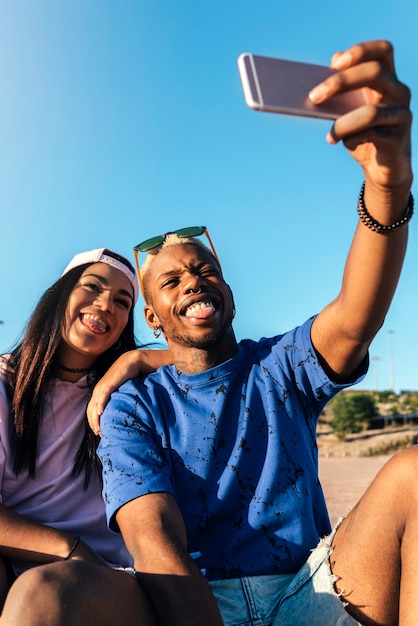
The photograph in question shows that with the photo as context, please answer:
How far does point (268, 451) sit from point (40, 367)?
5.19ft

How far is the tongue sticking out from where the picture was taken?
11.7 feet

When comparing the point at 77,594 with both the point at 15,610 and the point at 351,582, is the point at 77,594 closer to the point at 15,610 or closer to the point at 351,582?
the point at 15,610

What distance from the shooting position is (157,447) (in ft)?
8.26

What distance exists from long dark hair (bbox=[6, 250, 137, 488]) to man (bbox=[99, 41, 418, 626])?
778 mm

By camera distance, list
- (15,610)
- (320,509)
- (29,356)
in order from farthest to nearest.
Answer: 1. (29,356)
2. (320,509)
3. (15,610)

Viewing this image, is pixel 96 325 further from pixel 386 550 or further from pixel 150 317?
pixel 386 550

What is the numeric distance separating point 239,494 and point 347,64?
1512 millimetres

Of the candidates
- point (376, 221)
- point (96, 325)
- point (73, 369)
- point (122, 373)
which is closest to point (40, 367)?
point (73, 369)

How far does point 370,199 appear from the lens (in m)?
1.95

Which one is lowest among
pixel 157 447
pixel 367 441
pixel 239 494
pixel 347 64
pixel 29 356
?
pixel 367 441

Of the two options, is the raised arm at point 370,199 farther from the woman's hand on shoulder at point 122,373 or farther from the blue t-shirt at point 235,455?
the woman's hand on shoulder at point 122,373

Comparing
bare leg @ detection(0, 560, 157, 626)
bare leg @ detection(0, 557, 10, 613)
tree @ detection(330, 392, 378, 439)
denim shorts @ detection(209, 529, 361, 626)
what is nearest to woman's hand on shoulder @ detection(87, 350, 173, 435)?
bare leg @ detection(0, 557, 10, 613)

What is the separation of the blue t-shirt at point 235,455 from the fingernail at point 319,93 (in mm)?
1139

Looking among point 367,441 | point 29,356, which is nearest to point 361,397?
point 367,441
